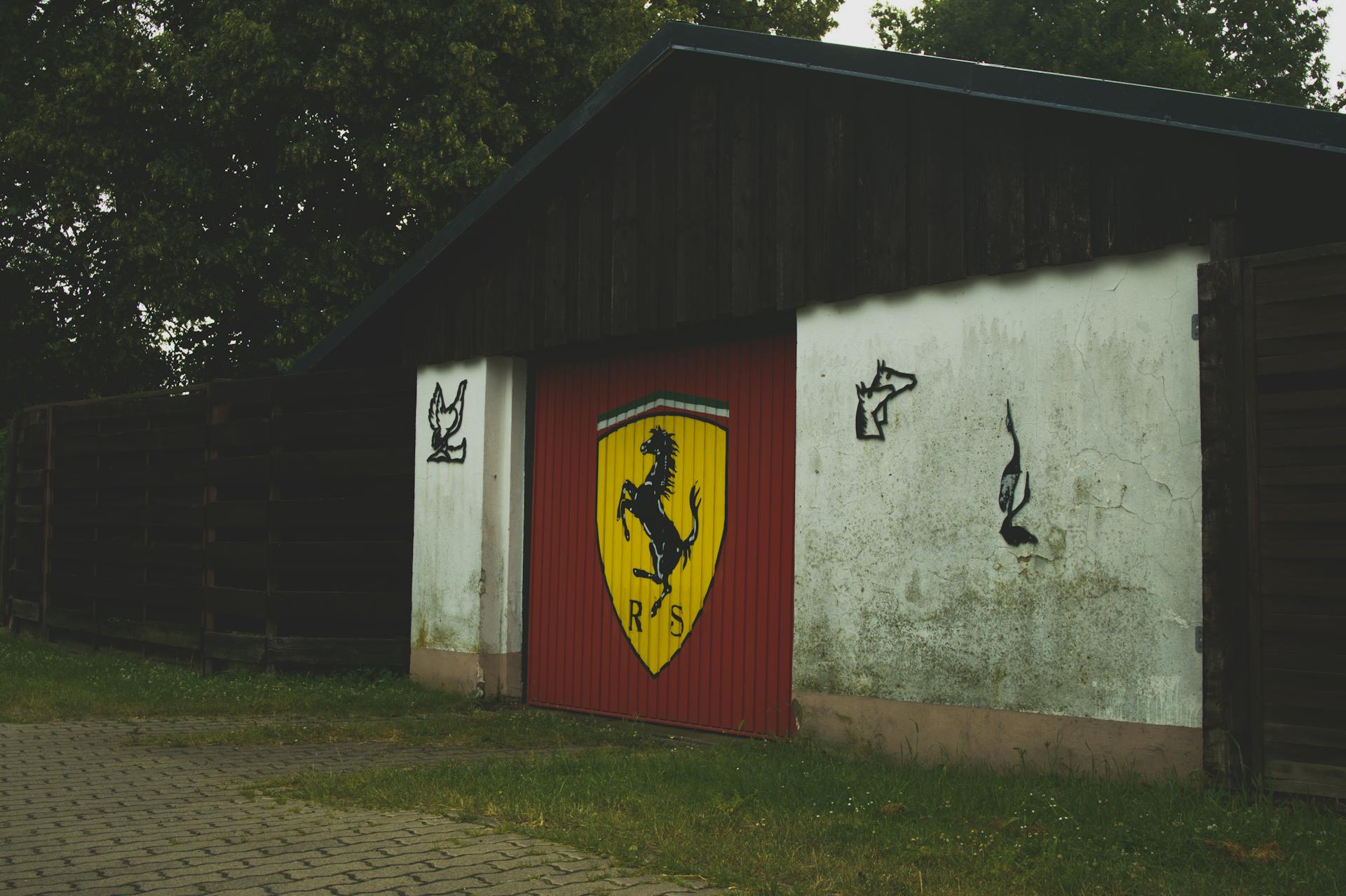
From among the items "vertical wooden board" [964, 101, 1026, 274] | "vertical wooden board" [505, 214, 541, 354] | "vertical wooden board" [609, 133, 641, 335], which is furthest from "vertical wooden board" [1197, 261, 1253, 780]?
"vertical wooden board" [505, 214, 541, 354]

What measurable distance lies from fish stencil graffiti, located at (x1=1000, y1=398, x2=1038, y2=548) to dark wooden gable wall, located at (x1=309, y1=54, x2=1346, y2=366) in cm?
99

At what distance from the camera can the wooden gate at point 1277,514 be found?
557cm

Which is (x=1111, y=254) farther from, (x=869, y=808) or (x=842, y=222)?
(x=869, y=808)

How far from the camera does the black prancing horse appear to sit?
31.1 feet

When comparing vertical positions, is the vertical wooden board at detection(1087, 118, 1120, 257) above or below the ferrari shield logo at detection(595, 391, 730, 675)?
above

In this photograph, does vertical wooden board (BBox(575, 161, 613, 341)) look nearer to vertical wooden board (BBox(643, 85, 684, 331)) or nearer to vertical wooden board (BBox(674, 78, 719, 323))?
vertical wooden board (BBox(643, 85, 684, 331))

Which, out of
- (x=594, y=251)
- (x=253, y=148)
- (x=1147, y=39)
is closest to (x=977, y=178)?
(x=594, y=251)

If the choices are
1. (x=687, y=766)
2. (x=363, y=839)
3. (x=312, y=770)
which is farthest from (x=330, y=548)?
(x=363, y=839)

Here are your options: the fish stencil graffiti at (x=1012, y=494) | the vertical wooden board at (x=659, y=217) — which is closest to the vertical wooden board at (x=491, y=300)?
the vertical wooden board at (x=659, y=217)

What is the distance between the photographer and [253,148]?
66.5 ft

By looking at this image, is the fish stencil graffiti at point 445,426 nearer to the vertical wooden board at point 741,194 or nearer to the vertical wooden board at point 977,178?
the vertical wooden board at point 741,194

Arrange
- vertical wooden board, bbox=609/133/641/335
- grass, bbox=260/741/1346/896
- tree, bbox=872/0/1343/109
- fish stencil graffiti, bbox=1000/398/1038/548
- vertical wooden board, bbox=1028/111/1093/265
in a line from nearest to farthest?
grass, bbox=260/741/1346/896
vertical wooden board, bbox=1028/111/1093/265
fish stencil graffiti, bbox=1000/398/1038/548
vertical wooden board, bbox=609/133/641/335
tree, bbox=872/0/1343/109

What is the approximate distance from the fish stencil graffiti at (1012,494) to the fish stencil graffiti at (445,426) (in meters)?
5.34

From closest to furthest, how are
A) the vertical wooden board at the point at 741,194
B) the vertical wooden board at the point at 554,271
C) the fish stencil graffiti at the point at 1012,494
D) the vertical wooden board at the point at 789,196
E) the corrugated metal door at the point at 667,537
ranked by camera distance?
the fish stencil graffiti at the point at 1012,494 → the vertical wooden board at the point at 789,196 → the vertical wooden board at the point at 741,194 → the corrugated metal door at the point at 667,537 → the vertical wooden board at the point at 554,271
